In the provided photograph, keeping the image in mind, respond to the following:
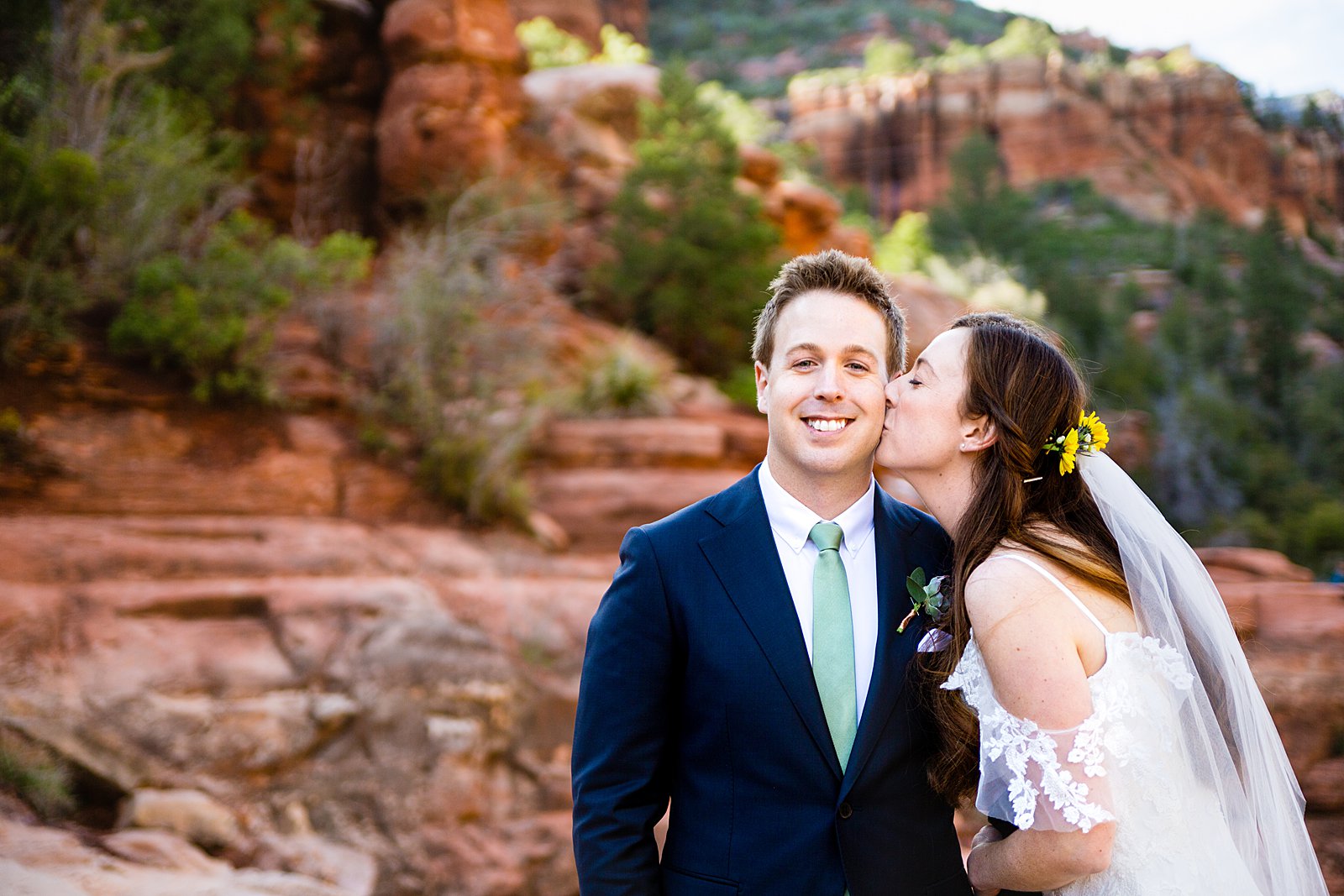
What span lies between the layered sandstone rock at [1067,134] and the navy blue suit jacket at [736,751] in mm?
50529

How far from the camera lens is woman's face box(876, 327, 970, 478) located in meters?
2.77

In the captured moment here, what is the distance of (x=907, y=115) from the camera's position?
51.5m

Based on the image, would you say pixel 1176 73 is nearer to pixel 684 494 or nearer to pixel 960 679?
pixel 684 494

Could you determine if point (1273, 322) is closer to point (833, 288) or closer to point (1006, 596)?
point (833, 288)

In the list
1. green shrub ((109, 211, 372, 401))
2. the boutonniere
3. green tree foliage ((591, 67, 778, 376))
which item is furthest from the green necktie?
→ green tree foliage ((591, 67, 778, 376))

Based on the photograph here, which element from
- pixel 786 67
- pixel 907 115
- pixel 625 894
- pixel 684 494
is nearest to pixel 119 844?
pixel 625 894

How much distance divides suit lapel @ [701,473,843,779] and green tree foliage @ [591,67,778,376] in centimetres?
1204

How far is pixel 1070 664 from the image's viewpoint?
231cm

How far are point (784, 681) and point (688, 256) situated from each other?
12.9 metres

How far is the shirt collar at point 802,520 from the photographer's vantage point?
8.83 ft

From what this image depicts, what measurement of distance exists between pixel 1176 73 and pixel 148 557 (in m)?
58.9

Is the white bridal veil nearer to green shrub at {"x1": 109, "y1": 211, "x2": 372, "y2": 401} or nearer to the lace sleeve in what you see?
the lace sleeve

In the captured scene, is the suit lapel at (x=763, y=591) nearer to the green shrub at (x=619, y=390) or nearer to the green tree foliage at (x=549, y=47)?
the green shrub at (x=619, y=390)

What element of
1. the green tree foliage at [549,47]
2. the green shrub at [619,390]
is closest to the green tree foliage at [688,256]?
the green shrub at [619,390]
